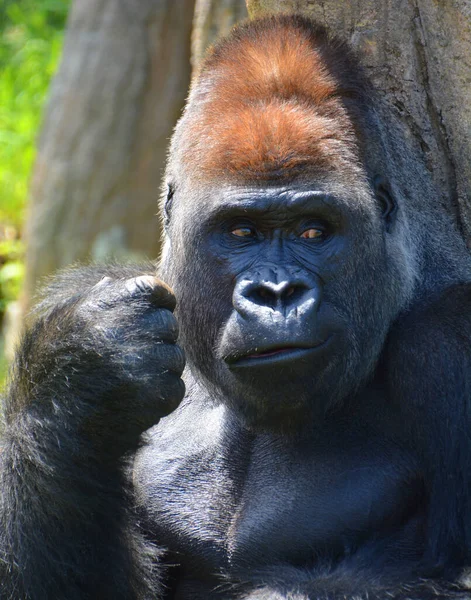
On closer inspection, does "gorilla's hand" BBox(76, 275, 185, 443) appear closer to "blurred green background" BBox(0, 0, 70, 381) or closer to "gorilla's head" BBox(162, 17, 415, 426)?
"gorilla's head" BBox(162, 17, 415, 426)

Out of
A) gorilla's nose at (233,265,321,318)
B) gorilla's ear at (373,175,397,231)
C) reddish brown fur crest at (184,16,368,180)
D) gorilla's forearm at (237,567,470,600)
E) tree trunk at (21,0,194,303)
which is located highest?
tree trunk at (21,0,194,303)

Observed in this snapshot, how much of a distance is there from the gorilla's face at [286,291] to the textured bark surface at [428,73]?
472 millimetres

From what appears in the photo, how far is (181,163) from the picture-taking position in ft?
10.9

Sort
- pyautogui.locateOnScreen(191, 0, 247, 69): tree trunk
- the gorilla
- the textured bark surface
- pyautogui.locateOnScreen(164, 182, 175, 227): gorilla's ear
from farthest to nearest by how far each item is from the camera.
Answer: pyautogui.locateOnScreen(191, 0, 247, 69): tree trunk → the textured bark surface → pyautogui.locateOnScreen(164, 182, 175, 227): gorilla's ear → the gorilla

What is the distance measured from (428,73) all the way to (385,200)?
659mm

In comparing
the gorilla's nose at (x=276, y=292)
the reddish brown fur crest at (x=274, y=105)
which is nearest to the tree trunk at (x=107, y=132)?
the reddish brown fur crest at (x=274, y=105)

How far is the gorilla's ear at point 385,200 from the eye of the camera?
3.21m

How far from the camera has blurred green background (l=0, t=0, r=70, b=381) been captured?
9656 mm

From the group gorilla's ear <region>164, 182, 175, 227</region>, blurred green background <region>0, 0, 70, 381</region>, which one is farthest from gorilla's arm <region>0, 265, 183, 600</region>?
blurred green background <region>0, 0, 70, 381</region>

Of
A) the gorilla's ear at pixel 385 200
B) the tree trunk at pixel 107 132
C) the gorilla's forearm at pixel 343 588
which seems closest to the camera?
the gorilla's forearm at pixel 343 588

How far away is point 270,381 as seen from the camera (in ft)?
9.66

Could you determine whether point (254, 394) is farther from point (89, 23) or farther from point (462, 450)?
point (89, 23)

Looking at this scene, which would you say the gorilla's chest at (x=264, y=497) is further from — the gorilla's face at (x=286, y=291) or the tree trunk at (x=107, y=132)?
the tree trunk at (x=107, y=132)

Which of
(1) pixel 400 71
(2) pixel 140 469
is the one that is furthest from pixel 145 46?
(2) pixel 140 469
